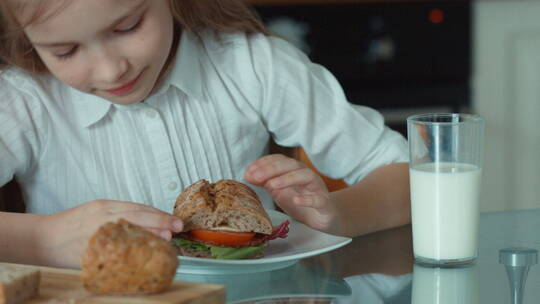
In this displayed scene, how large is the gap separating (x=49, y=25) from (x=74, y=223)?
0.27 m

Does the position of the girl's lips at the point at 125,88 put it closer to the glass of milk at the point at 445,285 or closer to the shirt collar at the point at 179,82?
the shirt collar at the point at 179,82

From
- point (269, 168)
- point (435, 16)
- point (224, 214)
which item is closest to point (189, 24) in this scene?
point (269, 168)

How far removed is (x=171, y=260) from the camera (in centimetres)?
79

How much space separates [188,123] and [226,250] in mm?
533

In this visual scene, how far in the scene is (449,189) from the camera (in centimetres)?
99

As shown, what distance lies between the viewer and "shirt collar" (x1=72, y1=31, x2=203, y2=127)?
56.6 inches

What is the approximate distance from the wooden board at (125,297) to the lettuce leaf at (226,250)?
17cm

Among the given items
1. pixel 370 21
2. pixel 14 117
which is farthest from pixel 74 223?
pixel 370 21

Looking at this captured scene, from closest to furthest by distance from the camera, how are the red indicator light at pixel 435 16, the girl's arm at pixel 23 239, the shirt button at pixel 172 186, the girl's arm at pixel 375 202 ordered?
the girl's arm at pixel 23 239 → the girl's arm at pixel 375 202 → the shirt button at pixel 172 186 → the red indicator light at pixel 435 16

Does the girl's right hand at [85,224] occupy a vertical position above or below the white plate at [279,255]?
above

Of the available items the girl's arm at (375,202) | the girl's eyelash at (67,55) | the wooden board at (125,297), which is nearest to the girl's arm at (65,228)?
the wooden board at (125,297)

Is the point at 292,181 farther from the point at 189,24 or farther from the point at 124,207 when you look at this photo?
the point at 189,24

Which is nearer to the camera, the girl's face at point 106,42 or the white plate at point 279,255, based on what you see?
the white plate at point 279,255

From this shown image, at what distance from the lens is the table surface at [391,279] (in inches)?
34.4
